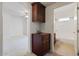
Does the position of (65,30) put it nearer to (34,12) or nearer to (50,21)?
(50,21)

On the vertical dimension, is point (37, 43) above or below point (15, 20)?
below

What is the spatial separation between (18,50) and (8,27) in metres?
0.33

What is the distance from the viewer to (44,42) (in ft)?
4.56

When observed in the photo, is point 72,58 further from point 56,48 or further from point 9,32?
point 9,32

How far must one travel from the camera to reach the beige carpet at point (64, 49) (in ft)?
4.44

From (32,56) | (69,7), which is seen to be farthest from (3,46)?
(69,7)

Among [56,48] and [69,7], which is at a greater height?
[69,7]

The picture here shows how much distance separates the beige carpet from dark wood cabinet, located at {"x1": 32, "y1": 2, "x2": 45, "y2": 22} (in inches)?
15.7

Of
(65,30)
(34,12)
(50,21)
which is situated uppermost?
(34,12)

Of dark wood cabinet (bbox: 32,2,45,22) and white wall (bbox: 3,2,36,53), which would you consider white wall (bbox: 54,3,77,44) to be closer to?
dark wood cabinet (bbox: 32,2,45,22)

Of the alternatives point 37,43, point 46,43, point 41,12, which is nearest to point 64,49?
point 46,43

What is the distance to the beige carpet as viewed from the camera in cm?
135

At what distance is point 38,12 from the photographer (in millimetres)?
1385

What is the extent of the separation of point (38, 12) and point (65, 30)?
0.43 meters
